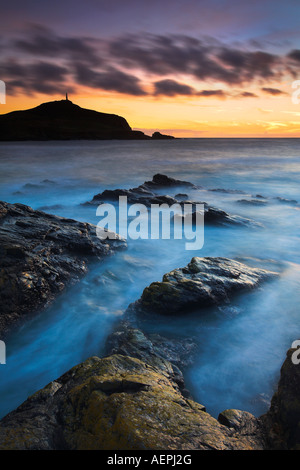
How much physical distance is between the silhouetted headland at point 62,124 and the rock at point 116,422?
130m

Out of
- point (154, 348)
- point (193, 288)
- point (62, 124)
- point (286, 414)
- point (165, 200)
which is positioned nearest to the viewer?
point (286, 414)

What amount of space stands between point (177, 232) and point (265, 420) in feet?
28.4

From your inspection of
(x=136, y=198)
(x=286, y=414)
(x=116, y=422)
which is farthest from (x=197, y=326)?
(x=136, y=198)

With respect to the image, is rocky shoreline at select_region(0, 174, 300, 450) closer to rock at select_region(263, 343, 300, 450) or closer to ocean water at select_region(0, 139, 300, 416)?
rock at select_region(263, 343, 300, 450)

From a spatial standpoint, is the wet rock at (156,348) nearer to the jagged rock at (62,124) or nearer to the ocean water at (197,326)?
the ocean water at (197,326)

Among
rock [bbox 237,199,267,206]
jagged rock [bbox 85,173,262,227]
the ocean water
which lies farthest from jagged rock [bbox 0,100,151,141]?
the ocean water

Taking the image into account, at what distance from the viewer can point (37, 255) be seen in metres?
6.29

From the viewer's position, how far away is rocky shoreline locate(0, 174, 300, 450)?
7.53 feet

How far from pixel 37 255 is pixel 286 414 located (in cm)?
554

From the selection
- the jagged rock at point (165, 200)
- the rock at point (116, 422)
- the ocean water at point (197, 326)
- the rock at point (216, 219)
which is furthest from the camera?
the jagged rock at point (165, 200)

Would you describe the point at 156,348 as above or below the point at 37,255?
below

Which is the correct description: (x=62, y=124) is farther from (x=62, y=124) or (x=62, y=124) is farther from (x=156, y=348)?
(x=156, y=348)

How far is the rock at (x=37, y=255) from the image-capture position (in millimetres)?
5328

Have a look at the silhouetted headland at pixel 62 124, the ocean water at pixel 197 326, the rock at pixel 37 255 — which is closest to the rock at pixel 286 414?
the ocean water at pixel 197 326
